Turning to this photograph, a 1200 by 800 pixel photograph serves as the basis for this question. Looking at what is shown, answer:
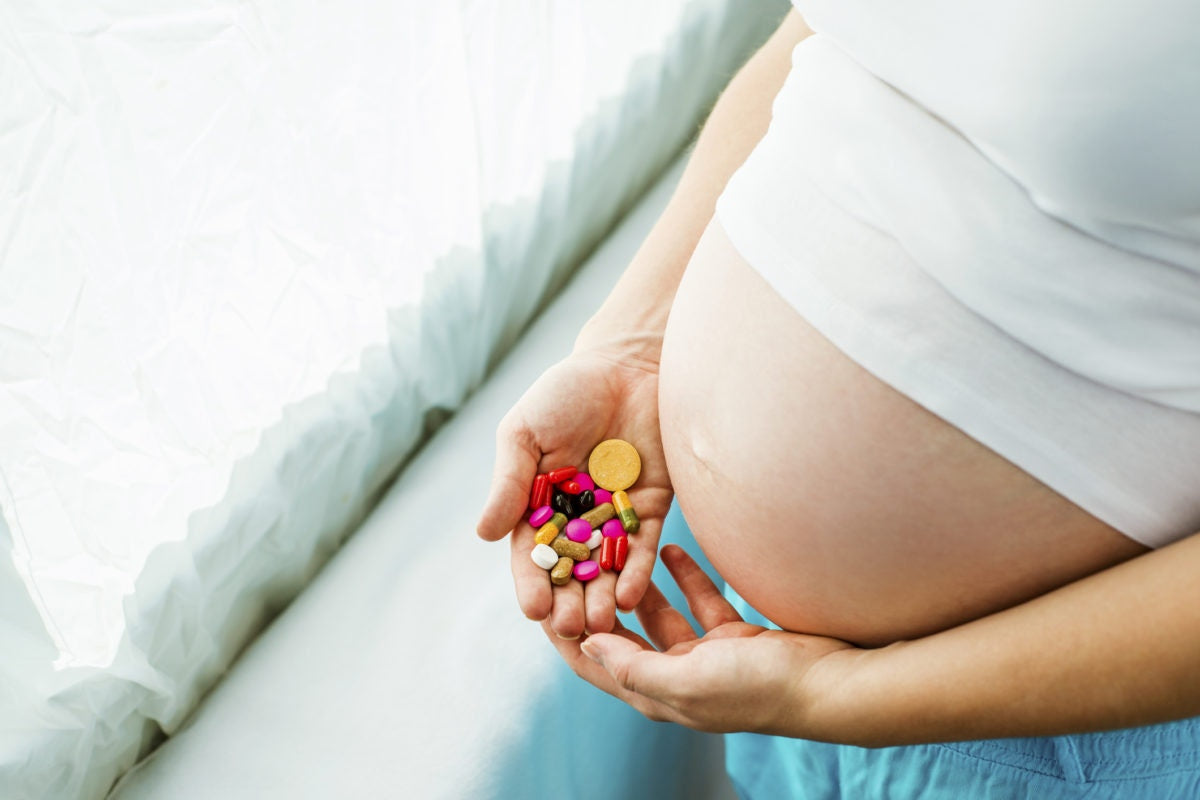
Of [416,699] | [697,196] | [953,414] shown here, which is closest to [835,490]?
[953,414]

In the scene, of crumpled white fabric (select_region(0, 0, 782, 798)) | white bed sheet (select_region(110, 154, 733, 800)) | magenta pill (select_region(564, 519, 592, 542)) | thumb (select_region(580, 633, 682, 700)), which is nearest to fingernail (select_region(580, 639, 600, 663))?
thumb (select_region(580, 633, 682, 700))

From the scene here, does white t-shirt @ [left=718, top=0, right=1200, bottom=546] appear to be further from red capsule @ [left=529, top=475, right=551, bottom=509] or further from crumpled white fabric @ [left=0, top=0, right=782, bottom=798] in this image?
crumpled white fabric @ [left=0, top=0, right=782, bottom=798]

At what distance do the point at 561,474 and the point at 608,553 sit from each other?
81mm

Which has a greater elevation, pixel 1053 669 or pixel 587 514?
pixel 1053 669

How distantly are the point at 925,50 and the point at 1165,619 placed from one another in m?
0.33

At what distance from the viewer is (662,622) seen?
75cm

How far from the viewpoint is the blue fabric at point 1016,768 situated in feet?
1.88

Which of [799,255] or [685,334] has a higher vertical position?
[799,255]

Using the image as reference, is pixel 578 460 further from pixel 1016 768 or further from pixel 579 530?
pixel 1016 768

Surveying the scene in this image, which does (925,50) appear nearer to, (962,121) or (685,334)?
(962,121)

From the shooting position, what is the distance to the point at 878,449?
574 millimetres

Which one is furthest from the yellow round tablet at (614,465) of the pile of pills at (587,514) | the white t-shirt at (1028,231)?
the white t-shirt at (1028,231)

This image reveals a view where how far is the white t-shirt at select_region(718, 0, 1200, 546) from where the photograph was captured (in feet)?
1.50

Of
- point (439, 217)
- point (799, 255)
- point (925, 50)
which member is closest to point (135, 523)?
point (439, 217)
